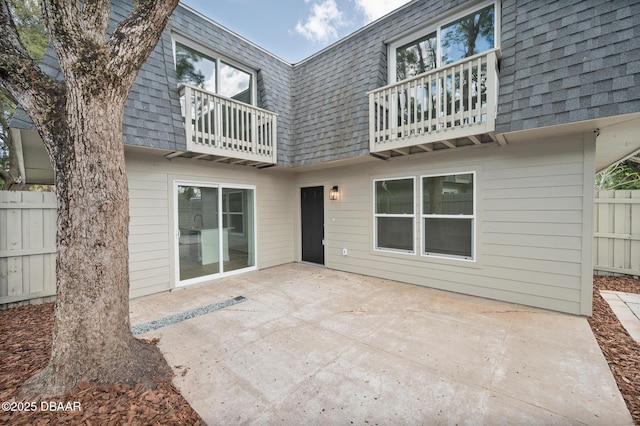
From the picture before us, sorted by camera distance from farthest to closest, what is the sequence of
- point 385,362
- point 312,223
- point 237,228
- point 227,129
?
point 312,223 < point 237,228 < point 227,129 < point 385,362

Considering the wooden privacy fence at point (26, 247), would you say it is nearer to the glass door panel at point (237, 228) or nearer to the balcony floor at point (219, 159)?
the balcony floor at point (219, 159)

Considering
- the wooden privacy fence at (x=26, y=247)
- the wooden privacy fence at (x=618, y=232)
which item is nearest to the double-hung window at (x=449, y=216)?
the wooden privacy fence at (x=618, y=232)

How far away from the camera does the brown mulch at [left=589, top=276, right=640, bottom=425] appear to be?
211cm

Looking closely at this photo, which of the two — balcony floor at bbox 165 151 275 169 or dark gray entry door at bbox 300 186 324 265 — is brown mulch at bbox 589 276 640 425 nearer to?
dark gray entry door at bbox 300 186 324 265

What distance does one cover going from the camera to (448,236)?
4703 mm

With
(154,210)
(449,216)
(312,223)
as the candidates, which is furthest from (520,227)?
(154,210)

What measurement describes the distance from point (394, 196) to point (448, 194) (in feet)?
3.34

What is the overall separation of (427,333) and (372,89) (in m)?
4.20

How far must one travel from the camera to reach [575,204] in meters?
3.57

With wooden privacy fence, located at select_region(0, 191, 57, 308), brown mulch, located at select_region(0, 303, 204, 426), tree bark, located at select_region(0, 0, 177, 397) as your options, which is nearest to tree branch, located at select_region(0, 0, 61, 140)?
tree bark, located at select_region(0, 0, 177, 397)

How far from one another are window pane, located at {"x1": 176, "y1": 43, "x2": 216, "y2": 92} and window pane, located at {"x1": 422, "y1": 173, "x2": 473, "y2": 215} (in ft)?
15.2

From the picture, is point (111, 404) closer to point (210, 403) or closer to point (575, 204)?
point (210, 403)

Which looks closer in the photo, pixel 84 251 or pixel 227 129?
pixel 84 251

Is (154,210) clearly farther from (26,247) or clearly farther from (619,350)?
(619,350)
